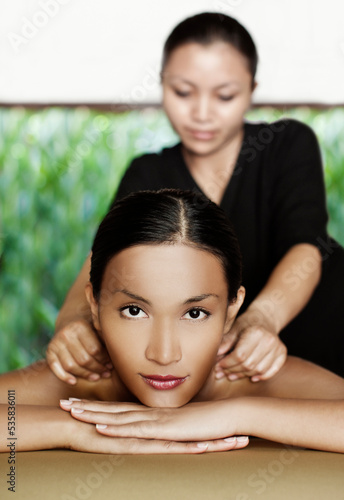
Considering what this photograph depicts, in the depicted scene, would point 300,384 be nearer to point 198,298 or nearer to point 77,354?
point 198,298

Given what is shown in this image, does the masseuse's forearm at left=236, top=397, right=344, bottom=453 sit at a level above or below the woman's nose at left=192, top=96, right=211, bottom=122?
below

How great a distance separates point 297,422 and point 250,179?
0.77m

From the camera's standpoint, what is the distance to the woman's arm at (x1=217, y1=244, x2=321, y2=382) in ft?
4.37

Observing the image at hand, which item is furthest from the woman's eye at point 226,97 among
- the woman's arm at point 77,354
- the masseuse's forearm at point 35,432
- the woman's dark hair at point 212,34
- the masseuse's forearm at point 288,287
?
the masseuse's forearm at point 35,432

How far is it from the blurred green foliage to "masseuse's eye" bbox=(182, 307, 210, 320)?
131 cm

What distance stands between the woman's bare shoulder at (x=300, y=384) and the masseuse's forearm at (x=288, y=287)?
3.7 inches

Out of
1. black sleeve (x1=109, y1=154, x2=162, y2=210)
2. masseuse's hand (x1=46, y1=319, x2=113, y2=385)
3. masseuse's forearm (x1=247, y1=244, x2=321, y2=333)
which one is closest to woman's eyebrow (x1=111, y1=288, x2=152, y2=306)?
masseuse's hand (x1=46, y1=319, x2=113, y2=385)

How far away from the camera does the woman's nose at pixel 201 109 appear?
161 cm

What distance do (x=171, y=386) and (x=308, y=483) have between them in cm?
27

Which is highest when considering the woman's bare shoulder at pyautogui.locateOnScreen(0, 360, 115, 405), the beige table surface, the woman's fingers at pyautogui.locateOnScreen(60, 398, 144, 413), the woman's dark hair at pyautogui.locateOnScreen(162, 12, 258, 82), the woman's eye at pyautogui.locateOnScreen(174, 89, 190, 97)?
the woman's dark hair at pyautogui.locateOnScreen(162, 12, 258, 82)

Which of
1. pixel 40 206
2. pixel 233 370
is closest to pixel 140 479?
pixel 233 370

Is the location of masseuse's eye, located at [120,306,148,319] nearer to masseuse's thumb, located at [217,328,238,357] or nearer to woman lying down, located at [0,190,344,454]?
woman lying down, located at [0,190,344,454]

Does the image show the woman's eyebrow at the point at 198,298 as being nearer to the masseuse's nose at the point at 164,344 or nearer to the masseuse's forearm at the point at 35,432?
the masseuse's nose at the point at 164,344

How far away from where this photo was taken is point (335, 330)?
1.73m
